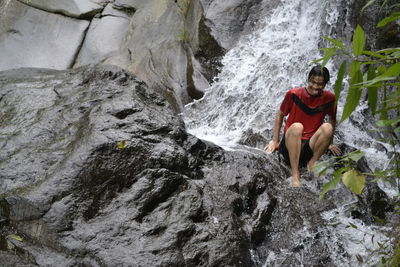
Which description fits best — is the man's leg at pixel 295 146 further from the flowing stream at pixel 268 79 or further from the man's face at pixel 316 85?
the flowing stream at pixel 268 79

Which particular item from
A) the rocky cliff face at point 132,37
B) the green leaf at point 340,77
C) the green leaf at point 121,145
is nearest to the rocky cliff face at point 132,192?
the green leaf at point 121,145

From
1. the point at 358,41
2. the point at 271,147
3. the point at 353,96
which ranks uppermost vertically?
the point at 358,41

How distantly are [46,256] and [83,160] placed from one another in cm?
76

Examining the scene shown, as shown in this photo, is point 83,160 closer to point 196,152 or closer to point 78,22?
point 196,152

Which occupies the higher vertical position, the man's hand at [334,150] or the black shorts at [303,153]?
the man's hand at [334,150]

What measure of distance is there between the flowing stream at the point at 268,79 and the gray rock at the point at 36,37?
344 cm

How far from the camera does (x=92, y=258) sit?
2809 mm

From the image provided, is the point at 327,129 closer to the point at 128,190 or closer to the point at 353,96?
the point at 128,190

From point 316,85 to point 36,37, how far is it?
247 inches

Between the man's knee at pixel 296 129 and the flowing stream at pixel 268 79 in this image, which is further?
the flowing stream at pixel 268 79

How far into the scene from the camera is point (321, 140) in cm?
439

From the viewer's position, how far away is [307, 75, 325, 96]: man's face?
13.7 feet

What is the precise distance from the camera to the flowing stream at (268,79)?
551 centimetres

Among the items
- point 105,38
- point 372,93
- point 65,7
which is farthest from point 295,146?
point 65,7
